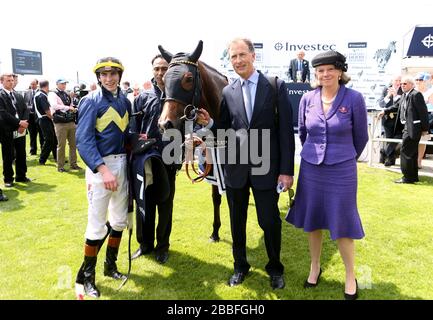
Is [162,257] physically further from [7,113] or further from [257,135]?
[7,113]

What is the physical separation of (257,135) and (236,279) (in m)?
1.45

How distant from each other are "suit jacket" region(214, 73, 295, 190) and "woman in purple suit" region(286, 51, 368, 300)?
197 millimetres

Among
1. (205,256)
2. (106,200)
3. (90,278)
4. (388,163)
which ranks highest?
(106,200)

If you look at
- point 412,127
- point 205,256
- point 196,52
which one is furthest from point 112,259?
point 412,127

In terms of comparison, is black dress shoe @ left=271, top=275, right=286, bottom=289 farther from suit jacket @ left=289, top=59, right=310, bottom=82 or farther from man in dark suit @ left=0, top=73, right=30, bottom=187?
suit jacket @ left=289, top=59, right=310, bottom=82

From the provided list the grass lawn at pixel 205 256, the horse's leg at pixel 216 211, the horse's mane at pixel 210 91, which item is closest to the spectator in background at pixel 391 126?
the grass lawn at pixel 205 256

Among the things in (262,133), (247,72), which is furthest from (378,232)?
(247,72)

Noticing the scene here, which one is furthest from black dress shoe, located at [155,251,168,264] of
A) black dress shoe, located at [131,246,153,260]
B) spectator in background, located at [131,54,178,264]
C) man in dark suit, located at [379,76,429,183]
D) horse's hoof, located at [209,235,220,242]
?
man in dark suit, located at [379,76,429,183]

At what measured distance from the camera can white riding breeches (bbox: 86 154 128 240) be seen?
290 centimetres

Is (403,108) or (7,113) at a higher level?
(403,108)

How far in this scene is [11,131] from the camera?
7.05 metres

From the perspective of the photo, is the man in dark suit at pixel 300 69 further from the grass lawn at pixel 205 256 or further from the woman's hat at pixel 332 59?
the woman's hat at pixel 332 59

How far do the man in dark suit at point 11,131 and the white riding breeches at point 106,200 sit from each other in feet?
16.7

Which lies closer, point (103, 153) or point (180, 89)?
point (180, 89)
